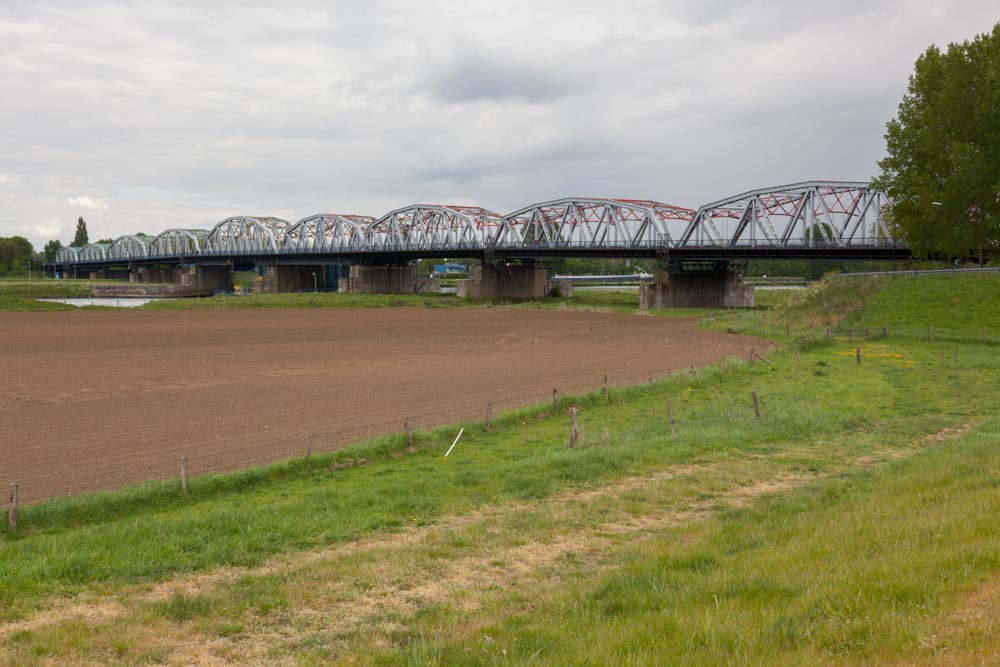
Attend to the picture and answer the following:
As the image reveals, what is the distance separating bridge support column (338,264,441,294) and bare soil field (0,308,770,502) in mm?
87987

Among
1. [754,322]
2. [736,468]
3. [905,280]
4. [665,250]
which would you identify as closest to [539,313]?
[665,250]

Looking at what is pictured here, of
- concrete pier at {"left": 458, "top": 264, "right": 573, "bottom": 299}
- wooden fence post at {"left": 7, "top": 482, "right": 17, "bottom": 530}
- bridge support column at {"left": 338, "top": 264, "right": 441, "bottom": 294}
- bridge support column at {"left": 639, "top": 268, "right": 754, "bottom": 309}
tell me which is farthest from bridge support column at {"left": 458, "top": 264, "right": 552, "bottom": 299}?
wooden fence post at {"left": 7, "top": 482, "right": 17, "bottom": 530}

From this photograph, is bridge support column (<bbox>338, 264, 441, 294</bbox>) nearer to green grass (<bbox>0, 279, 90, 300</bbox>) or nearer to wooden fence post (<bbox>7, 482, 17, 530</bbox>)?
A: green grass (<bbox>0, 279, 90, 300</bbox>)

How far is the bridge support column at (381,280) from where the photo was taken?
17212cm

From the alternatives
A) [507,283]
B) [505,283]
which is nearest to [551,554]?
[505,283]

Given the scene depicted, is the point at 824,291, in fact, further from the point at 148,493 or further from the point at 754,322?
the point at 148,493

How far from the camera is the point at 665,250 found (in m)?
119

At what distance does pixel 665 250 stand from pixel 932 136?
52.4m

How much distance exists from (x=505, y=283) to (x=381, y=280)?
1442 inches

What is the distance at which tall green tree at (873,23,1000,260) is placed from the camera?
6288 cm

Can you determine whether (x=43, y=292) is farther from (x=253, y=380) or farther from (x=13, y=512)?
(x=13, y=512)

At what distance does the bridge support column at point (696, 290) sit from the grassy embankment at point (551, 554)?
305ft

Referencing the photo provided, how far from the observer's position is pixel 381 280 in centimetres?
17475

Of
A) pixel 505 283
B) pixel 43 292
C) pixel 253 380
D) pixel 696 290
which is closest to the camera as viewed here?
pixel 253 380
